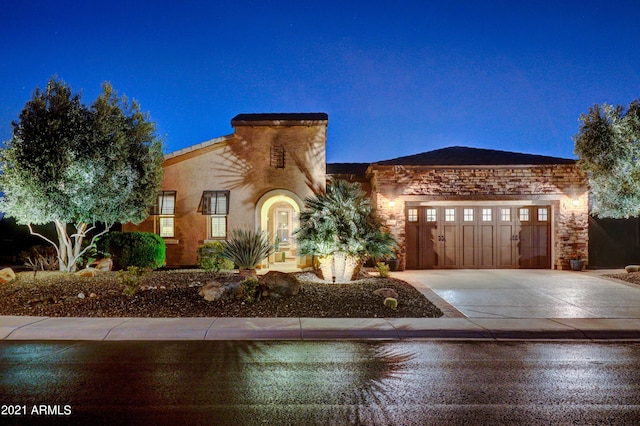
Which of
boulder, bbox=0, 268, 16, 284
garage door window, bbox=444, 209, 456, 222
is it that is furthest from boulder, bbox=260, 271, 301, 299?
garage door window, bbox=444, 209, 456, 222

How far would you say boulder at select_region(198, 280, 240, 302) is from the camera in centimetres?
981

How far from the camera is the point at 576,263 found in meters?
16.0

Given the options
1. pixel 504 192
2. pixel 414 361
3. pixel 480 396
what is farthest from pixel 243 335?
pixel 504 192

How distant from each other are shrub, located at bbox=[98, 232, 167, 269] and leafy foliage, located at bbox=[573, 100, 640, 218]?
1439 centimetres

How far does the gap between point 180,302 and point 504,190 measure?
11.9 metres

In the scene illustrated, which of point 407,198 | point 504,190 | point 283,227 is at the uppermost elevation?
point 504,190

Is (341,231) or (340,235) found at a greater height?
(341,231)

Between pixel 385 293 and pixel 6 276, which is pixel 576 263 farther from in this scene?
pixel 6 276

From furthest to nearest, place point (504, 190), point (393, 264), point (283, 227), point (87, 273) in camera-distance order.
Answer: point (283, 227), point (504, 190), point (393, 264), point (87, 273)

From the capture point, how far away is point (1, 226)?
778 inches

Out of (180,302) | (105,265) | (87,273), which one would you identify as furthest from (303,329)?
(105,265)

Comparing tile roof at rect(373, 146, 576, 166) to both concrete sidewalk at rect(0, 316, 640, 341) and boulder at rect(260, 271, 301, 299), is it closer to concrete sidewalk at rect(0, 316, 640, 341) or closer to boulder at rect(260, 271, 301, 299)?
boulder at rect(260, 271, 301, 299)

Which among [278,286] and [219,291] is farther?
[278,286]

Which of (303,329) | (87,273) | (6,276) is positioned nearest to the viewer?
(303,329)
